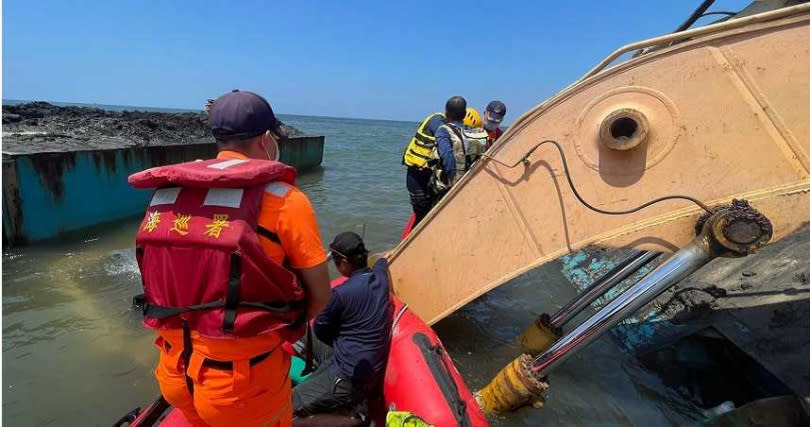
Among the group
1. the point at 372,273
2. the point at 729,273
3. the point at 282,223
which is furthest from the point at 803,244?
the point at 282,223

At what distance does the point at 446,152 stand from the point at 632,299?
100 inches

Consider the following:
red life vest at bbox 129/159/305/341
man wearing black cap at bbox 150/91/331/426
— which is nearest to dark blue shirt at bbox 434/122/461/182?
man wearing black cap at bbox 150/91/331/426

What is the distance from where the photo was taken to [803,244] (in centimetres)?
432

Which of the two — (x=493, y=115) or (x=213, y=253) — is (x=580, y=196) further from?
(x=493, y=115)

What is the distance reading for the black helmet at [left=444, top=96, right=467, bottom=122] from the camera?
185 inches

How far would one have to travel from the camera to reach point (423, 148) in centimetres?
511

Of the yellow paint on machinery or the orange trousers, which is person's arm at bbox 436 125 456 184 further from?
the orange trousers

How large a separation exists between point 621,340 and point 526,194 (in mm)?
2748

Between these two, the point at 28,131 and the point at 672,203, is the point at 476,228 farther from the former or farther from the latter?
the point at 28,131

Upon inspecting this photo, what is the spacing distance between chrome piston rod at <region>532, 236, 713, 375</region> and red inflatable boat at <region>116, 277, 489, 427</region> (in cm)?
57

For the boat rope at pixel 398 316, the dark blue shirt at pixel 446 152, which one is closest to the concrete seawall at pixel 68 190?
the dark blue shirt at pixel 446 152

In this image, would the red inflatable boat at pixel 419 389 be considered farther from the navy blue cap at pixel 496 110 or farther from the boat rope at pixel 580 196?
the navy blue cap at pixel 496 110

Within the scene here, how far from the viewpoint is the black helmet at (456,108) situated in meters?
4.71

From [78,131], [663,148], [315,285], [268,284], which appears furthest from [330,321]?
[78,131]
